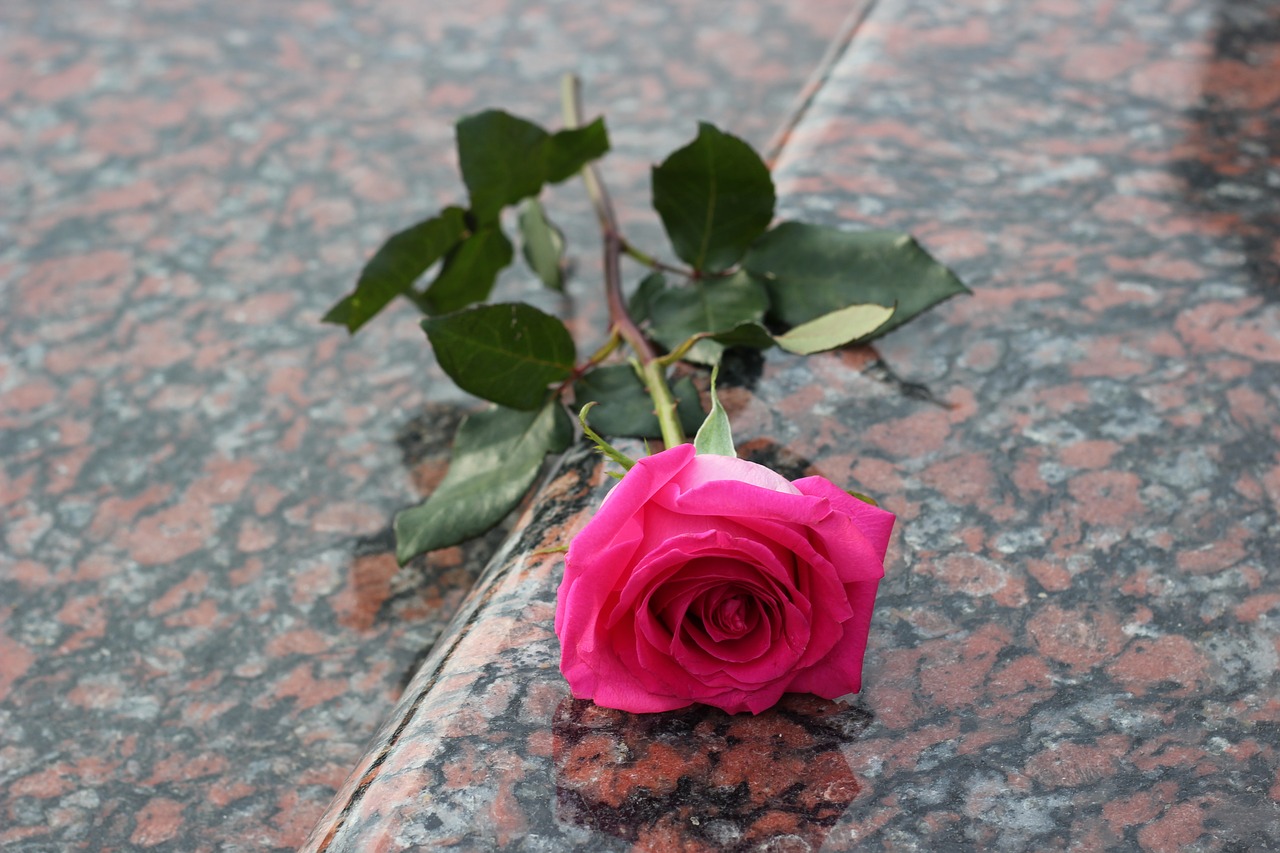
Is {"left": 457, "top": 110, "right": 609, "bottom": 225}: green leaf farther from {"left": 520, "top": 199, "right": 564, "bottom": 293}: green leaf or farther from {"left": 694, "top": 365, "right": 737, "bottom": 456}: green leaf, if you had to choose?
{"left": 694, "top": 365, "right": 737, "bottom": 456}: green leaf

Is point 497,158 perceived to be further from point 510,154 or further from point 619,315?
point 619,315

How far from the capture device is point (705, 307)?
99cm

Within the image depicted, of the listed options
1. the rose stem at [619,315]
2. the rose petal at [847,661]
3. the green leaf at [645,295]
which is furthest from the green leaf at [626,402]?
the rose petal at [847,661]

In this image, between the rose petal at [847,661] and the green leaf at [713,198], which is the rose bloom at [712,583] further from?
the green leaf at [713,198]

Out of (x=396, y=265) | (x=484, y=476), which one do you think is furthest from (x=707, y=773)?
(x=396, y=265)

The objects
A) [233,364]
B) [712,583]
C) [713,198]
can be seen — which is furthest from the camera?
[233,364]

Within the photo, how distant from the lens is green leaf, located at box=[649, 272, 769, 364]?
967mm

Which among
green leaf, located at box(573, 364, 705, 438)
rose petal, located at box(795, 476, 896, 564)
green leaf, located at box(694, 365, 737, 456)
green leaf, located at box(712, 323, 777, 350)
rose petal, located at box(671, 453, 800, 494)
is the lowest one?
green leaf, located at box(573, 364, 705, 438)

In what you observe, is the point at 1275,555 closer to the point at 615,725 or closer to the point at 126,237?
the point at 615,725

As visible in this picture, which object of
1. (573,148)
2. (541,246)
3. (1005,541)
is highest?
(573,148)

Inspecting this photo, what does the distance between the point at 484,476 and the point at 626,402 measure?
4.7 inches

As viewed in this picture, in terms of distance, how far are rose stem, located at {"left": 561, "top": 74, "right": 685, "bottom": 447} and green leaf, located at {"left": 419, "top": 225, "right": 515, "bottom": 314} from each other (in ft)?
0.34

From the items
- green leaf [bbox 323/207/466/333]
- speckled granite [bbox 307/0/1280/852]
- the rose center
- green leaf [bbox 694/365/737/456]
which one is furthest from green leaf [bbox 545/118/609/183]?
the rose center

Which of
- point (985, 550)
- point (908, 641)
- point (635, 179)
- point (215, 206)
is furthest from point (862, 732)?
point (215, 206)
